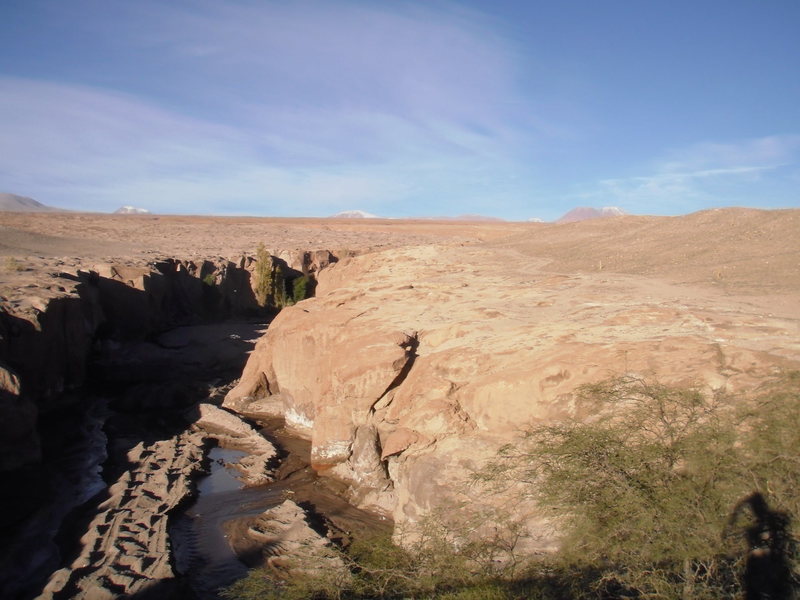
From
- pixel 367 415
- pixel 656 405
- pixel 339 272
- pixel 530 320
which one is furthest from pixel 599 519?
pixel 339 272

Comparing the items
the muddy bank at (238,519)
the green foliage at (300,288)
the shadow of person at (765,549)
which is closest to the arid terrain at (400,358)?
the muddy bank at (238,519)

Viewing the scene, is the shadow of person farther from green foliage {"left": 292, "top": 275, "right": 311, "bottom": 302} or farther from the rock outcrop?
green foliage {"left": 292, "top": 275, "right": 311, "bottom": 302}

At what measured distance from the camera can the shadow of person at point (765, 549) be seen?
516cm

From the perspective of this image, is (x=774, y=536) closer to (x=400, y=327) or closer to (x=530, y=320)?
(x=530, y=320)

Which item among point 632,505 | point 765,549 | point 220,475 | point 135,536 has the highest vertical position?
point 632,505

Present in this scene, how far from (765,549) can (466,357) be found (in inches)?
212

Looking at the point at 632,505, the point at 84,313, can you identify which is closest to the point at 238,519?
the point at 632,505

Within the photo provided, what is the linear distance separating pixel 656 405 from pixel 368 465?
6307mm

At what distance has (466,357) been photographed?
10.2 m

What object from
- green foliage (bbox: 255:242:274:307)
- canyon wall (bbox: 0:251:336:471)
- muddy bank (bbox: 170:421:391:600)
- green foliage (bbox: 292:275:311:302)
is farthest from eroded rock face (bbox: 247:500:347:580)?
green foliage (bbox: 255:242:274:307)

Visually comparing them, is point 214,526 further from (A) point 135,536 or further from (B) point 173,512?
(A) point 135,536

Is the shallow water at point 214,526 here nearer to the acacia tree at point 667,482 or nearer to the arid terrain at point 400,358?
the arid terrain at point 400,358

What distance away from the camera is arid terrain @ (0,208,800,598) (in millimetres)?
8531

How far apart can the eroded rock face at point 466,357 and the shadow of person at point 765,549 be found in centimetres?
173
